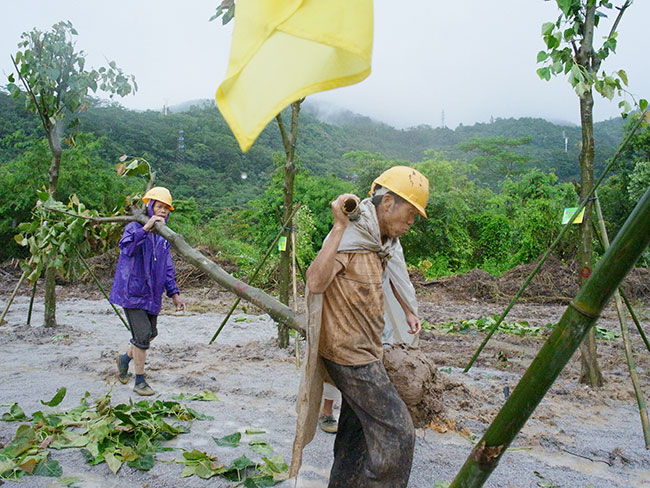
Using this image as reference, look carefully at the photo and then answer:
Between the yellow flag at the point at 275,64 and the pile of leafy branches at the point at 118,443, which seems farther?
the pile of leafy branches at the point at 118,443

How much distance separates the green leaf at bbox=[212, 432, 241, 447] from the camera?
3.06m

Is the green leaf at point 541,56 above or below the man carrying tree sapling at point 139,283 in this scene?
above

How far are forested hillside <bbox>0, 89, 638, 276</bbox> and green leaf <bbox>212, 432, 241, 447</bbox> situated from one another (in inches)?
75.6

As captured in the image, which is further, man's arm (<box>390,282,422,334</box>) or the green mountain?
the green mountain

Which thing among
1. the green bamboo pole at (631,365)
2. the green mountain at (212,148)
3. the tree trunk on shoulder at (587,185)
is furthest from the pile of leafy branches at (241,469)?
the green mountain at (212,148)

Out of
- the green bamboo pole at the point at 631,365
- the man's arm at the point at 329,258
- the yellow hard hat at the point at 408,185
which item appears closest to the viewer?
the man's arm at the point at 329,258

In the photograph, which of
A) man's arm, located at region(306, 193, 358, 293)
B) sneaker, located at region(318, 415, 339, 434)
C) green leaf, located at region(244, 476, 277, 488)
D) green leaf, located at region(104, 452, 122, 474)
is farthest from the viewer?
sneaker, located at region(318, 415, 339, 434)

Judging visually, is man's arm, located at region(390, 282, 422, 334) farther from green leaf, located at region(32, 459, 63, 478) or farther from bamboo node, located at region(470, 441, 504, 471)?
green leaf, located at region(32, 459, 63, 478)

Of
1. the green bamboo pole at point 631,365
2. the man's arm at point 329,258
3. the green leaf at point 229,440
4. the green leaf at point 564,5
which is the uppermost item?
the green leaf at point 564,5

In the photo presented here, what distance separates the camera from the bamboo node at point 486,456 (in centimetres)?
80

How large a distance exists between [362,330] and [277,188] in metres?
14.5

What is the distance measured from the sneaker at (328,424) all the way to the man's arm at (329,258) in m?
1.91

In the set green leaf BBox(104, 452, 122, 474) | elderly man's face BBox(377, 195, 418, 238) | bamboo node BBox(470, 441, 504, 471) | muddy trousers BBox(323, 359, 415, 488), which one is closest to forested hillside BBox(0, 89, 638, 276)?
green leaf BBox(104, 452, 122, 474)

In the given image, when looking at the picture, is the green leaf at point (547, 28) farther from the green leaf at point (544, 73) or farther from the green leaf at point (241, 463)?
the green leaf at point (241, 463)
